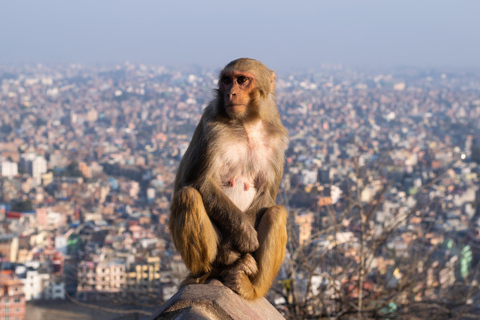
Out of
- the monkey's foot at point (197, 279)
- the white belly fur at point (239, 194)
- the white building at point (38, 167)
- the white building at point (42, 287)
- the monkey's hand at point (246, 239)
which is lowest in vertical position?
the white building at point (38, 167)

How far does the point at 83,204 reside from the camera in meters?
23.4

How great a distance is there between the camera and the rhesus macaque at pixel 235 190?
2792 millimetres

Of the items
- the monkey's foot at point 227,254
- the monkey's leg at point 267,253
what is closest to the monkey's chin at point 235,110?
the monkey's leg at point 267,253

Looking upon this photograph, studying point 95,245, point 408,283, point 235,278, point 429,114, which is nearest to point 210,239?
point 235,278

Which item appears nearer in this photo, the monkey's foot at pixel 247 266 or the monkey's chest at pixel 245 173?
the monkey's foot at pixel 247 266

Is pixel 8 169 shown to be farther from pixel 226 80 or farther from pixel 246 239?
pixel 246 239

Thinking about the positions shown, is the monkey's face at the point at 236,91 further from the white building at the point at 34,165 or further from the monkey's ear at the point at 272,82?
the white building at the point at 34,165

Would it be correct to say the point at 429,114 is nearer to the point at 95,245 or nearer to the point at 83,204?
the point at 83,204

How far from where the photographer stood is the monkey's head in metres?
2.89

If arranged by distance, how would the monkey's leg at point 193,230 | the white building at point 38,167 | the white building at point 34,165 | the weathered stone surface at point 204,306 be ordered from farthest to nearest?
the white building at point 34,165, the white building at point 38,167, the monkey's leg at point 193,230, the weathered stone surface at point 204,306

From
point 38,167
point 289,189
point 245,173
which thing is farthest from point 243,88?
point 38,167

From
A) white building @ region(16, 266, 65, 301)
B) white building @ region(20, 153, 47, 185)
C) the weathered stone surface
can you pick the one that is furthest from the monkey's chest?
white building @ region(20, 153, 47, 185)

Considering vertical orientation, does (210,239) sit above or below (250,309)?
above

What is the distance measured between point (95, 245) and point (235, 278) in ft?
45.9
